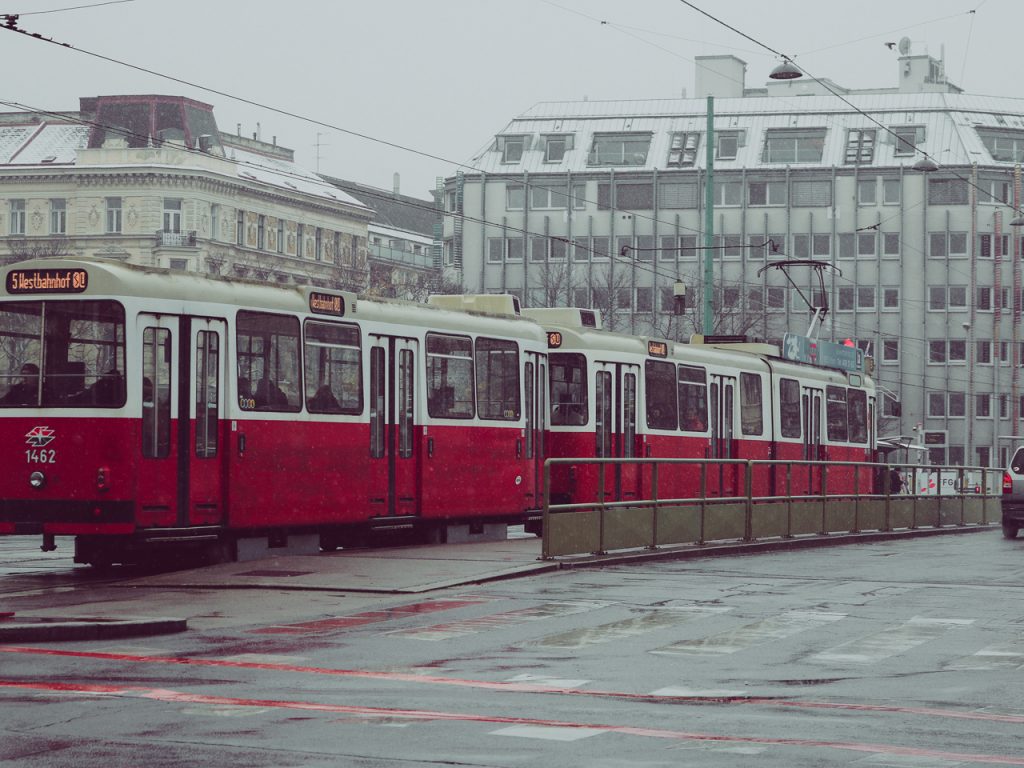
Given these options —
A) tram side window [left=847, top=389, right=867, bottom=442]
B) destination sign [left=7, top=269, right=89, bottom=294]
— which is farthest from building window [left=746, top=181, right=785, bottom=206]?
destination sign [left=7, top=269, right=89, bottom=294]

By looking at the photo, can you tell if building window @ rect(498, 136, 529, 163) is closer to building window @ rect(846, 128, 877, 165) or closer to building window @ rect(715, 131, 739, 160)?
building window @ rect(715, 131, 739, 160)

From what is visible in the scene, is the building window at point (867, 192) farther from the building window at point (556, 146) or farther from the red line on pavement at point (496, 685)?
the red line on pavement at point (496, 685)

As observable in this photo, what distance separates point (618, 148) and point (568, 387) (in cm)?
6778

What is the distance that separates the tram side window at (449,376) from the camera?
2364 centimetres

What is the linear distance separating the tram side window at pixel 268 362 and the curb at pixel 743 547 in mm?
3582

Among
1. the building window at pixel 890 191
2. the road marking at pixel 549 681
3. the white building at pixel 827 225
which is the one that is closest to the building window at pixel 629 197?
the white building at pixel 827 225

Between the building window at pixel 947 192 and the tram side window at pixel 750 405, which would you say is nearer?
the tram side window at pixel 750 405

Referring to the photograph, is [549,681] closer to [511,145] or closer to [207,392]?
[207,392]

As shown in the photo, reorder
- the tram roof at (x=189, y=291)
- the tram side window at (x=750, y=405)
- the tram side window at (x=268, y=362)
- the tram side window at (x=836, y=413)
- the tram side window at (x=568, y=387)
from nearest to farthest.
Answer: the tram roof at (x=189, y=291)
the tram side window at (x=268, y=362)
the tram side window at (x=568, y=387)
the tram side window at (x=750, y=405)
the tram side window at (x=836, y=413)

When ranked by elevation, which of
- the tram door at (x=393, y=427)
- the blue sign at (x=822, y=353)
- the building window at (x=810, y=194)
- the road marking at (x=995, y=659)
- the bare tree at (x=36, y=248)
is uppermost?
the building window at (x=810, y=194)

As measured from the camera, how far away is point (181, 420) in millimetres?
19266

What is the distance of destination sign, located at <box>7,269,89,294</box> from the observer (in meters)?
19.1

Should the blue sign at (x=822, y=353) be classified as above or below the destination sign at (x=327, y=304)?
above

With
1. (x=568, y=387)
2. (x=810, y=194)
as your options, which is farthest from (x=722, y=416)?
(x=810, y=194)
